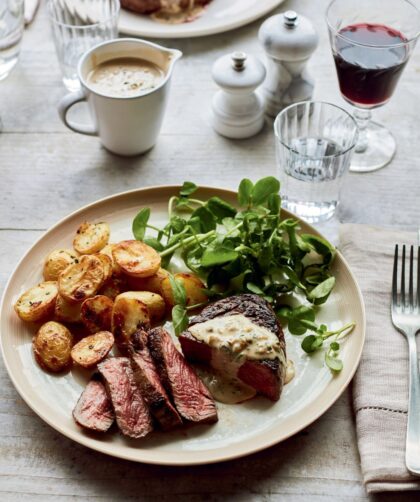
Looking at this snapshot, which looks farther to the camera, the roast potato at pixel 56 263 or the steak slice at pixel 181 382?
the roast potato at pixel 56 263

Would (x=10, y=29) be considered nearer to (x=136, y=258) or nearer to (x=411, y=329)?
(x=136, y=258)

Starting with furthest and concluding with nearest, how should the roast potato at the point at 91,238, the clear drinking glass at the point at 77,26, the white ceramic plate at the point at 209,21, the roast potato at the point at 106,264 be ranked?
the white ceramic plate at the point at 209,21 → the clear drinking glass at the point at 77,26 → the roast potato at the point at 91,238 → the roast potato at the point at 106,264

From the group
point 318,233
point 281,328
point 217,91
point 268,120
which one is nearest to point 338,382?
point 281,328

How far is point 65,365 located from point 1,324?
0.19 meters

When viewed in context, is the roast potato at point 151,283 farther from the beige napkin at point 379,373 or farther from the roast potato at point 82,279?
the beige napkin at point 379,373

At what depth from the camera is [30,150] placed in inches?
90.9

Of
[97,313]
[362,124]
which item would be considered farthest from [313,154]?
[97,313]

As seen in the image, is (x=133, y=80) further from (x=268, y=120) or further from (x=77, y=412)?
(x=77, y=412)

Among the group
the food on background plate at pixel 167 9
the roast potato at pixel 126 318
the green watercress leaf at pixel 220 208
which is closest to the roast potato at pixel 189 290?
the roast potato at pixel 126 318

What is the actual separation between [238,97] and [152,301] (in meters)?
0.86

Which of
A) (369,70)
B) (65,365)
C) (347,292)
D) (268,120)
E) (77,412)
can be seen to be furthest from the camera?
(268,120)

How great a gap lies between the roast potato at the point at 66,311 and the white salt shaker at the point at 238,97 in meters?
0.91

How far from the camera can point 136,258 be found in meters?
1.73

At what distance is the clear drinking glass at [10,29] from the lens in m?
2.29
